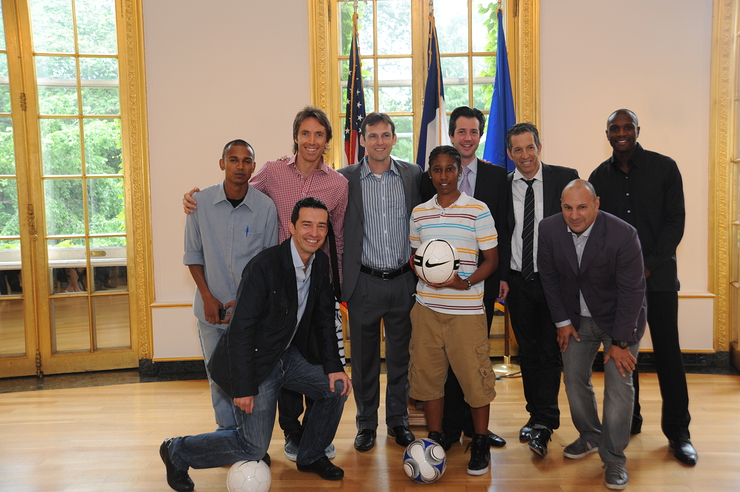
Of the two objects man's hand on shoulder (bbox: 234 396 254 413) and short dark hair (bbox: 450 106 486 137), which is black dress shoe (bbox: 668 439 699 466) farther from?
man's hand on shoulder (bbox: 234 396 254 413)

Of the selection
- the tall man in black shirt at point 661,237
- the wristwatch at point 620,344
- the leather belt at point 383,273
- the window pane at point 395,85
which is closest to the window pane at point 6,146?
the window pane at point 395,85

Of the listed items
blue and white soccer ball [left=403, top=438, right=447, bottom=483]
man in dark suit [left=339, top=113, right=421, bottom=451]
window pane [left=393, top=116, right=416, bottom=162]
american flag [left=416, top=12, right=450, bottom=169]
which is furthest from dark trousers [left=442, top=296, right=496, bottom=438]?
window pane [left=393, top=116, right=416, bottom=162]

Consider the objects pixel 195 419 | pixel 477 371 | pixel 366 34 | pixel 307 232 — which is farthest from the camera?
pixel 366 34

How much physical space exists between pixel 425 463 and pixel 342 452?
0.60m

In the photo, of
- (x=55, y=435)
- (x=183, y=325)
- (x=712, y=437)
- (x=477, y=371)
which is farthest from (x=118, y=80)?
(x=712, y=437)

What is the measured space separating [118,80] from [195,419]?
2757mm

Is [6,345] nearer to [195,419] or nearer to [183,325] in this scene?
[183,325]

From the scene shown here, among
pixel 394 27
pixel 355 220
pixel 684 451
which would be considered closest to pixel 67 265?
pixel 355 220

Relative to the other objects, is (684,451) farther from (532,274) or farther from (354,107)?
(354,107)

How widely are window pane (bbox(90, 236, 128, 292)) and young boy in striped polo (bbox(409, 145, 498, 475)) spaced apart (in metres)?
2.98

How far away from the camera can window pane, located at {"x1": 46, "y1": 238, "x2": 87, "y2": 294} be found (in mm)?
4477

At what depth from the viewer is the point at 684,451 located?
2699 millimetres

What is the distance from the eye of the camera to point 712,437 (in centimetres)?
297

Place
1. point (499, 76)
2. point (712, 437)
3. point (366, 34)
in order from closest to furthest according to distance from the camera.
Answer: point (712, 437) < point (499, 76) < point (366, 34)
